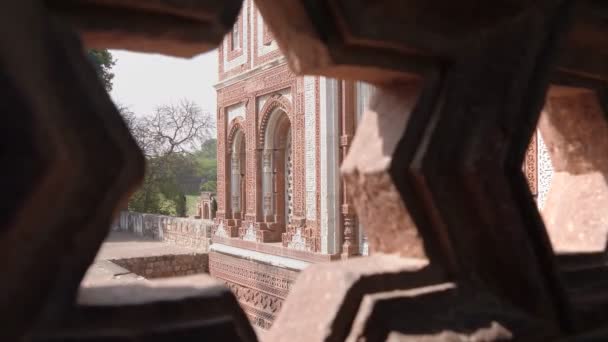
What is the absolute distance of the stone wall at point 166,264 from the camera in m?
11.4

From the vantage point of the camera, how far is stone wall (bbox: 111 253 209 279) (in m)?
11.4

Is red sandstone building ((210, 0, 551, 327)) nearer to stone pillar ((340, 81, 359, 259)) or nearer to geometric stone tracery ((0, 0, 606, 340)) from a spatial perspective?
stone pillar ((340, 81, 359, 259))

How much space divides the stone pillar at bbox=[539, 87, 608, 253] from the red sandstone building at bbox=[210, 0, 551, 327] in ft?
18.8

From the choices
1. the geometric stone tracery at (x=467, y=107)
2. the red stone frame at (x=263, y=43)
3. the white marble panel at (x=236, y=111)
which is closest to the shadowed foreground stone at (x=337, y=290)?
the geometric stone tracery at (x=467, y=107)

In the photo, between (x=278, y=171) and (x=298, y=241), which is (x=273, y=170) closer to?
(x=278, y=171)

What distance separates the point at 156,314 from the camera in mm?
798

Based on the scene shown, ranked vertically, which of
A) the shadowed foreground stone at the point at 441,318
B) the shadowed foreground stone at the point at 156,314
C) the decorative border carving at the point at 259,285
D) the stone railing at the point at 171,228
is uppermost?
the shadowed foreground stone at the point at 156,314

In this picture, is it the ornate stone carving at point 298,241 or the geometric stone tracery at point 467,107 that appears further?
the ornate stone carving at point 298,241

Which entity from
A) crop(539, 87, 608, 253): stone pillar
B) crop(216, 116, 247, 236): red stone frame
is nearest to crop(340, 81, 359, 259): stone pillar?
crop(216, 116, 247, 236): red stone frame

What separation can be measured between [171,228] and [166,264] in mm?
2915

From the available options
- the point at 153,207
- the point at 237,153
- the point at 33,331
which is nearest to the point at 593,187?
the point at 33,331

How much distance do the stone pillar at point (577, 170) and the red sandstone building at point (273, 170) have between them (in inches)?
226

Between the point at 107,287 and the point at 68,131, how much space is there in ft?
0.94

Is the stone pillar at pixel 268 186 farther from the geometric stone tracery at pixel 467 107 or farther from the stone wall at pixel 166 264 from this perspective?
the geometric stone tracery at pixel 467 107
